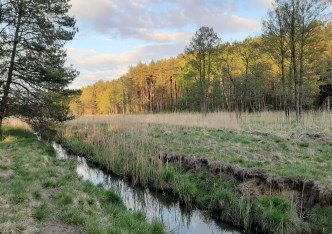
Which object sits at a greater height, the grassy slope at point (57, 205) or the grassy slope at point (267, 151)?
the grassy slope at point (267, 151)

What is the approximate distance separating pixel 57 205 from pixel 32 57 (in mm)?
11333

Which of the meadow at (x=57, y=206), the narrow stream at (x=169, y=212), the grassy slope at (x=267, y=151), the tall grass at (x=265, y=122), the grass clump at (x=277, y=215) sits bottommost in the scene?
the narrow stream at (x=169, y=212)

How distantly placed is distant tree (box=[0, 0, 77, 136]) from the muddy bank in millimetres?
10365

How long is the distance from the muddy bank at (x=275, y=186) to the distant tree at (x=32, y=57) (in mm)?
10365

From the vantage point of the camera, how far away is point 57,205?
5.40 metres

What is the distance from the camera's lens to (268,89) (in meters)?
34.6

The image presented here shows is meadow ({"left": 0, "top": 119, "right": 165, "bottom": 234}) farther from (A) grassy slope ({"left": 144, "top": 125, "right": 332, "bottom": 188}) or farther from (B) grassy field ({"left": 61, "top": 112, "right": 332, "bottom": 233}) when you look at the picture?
(A) grassy slope ({"left": 144, "top": 125, "right": 332, "bottom": 188})

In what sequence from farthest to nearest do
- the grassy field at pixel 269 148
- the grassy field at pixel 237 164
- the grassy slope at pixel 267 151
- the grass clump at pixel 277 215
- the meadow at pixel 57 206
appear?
the grassy field at pixel 269 148 < the grassy slope at pixel 267 151 < the grassy field at pixel 237 164 < the grass clump at pixel 277 215 < the meadow at pixel 57 206

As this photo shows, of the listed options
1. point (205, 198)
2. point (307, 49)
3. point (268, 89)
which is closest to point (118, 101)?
point (268, 89)

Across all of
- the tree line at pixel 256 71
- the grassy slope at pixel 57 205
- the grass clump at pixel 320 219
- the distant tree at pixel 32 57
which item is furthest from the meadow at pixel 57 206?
the tree line at pixel 256 71

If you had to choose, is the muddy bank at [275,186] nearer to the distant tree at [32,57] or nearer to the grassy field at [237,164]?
the grassy field at [237,164]

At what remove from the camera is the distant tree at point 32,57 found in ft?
46.3

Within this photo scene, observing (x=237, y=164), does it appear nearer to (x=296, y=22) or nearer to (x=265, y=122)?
(x=265, y=122)

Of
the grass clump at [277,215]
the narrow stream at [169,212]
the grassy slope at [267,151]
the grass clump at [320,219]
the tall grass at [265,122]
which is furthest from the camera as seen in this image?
the tall grass at [265,122]
